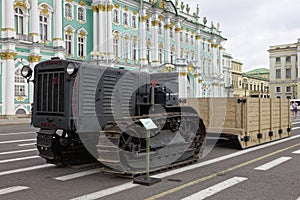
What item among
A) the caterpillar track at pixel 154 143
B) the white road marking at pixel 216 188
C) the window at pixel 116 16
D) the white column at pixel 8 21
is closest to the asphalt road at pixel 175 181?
the white road marking at pixel 216 188

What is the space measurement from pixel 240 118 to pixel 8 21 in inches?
1031

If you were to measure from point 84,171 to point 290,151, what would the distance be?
7.81m

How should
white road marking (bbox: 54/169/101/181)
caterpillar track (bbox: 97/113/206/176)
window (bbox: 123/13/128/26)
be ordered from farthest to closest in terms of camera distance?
window (bbox: 123/13/128/26), white road marking (bbox: 54/169/101/181), caterpillar track (bbox: 97/113/206/176)

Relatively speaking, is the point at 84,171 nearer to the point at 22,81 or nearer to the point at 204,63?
the point at 22,81

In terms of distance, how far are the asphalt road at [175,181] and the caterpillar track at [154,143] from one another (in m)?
0.35

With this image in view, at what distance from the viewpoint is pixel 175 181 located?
8.09 meters

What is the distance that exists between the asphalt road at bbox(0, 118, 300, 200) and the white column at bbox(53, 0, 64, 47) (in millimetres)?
27075

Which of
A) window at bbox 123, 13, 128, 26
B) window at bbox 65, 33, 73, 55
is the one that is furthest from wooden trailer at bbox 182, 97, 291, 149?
window at bbox 123, 13, 128, 26

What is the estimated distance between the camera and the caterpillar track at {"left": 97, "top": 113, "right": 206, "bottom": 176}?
26.9ft

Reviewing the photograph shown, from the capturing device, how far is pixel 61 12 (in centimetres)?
3794

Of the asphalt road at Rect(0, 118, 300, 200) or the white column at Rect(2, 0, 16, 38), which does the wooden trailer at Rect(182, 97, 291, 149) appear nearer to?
the asphalt road at Rect(0, 118, 300, 200)

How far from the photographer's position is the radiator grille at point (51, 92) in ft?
29.2

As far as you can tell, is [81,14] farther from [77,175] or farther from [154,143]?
[77,175]

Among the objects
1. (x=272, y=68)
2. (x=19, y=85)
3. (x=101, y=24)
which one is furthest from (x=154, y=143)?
(x=272, y=68)
